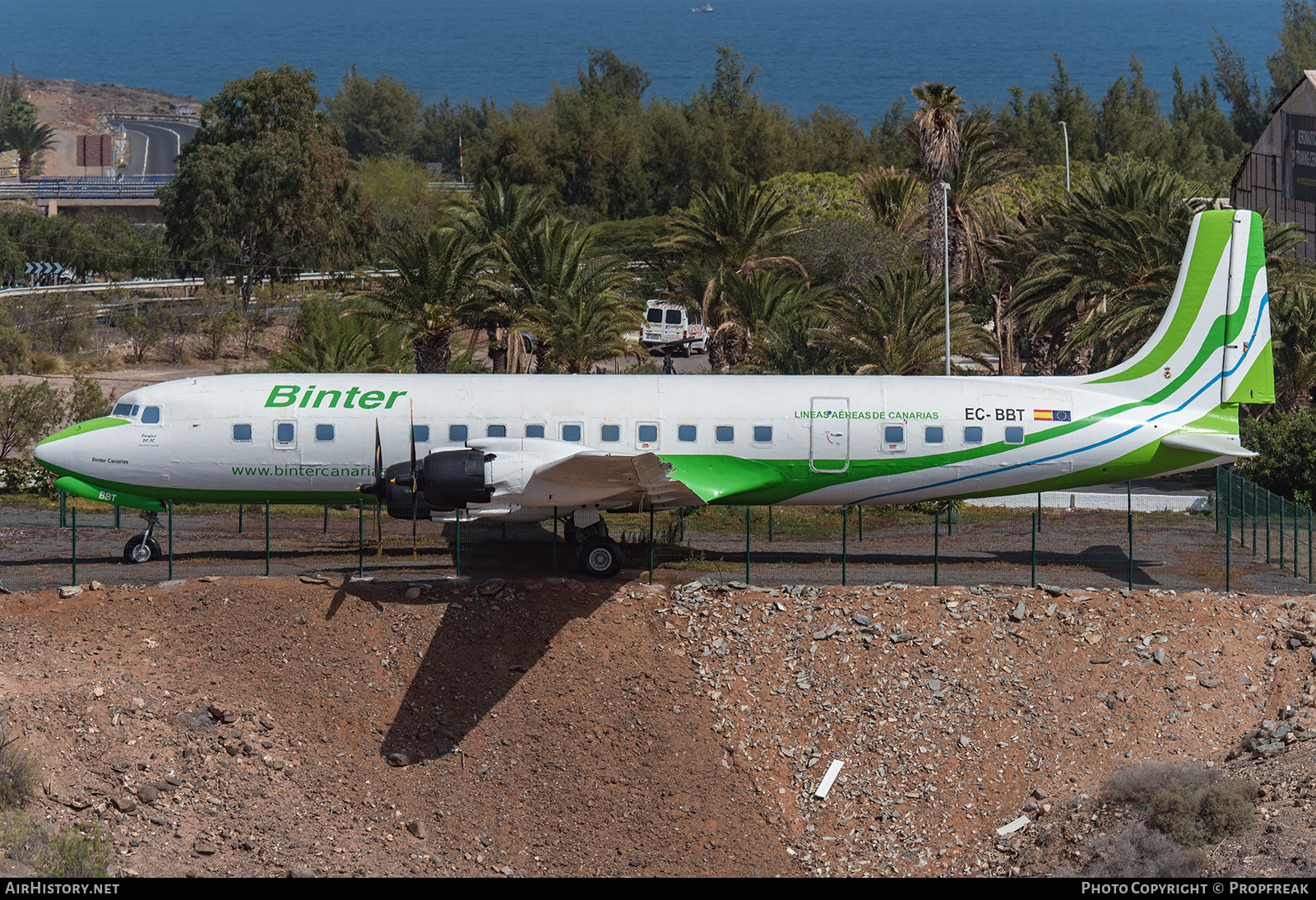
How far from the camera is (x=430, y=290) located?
45094 millimetres

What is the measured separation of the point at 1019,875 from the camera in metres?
22.4

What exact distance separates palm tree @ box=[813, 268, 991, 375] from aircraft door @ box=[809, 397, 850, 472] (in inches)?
626

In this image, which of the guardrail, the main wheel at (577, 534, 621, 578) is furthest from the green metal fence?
the guardrail

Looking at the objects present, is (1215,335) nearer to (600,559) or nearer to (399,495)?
(600,559)

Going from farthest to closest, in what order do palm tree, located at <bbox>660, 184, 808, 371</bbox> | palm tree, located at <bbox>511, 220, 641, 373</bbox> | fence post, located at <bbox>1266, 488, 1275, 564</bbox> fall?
1. palm tree, located at <bbox>660, 184, 808, 371</bbox>
2. palm tree, located at <bbox>511, 220, 641, 373</bbox>
3. fence post, located at <bbox>1266, 488, 1275, 564</bbox>

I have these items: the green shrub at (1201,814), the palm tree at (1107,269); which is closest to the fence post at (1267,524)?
the palm tree at (1107,269)

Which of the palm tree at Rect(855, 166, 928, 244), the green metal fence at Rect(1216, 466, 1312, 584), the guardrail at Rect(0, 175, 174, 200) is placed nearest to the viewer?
the green metal fence at Rect(1216, 466, 1312, 584)

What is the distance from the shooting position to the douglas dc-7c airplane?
30.1 m

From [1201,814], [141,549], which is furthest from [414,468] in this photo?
[1201,814]

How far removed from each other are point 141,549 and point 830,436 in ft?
54.1

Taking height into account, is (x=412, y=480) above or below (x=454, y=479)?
below

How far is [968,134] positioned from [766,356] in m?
19.6

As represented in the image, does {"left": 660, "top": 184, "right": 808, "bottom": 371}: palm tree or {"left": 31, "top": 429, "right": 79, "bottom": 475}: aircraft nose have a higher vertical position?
{"left": 660, "top": 184, "right": 808, "bottom": 371}: palm tree

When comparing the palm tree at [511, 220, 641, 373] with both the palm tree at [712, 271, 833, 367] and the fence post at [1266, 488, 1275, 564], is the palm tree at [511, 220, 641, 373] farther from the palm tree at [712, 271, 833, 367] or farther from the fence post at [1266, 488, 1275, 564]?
the fence post at [1266, 488, 1275, 564]
